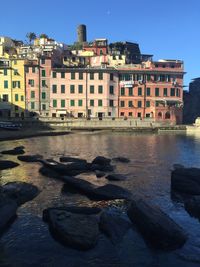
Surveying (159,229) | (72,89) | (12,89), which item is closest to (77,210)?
(159,229)

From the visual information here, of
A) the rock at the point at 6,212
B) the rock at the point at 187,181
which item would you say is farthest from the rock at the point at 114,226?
the rock at the point at 187,181

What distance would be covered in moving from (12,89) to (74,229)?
96312 mm

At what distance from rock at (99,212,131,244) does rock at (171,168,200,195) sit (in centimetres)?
849

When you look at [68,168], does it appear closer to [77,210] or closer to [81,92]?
[77,210]

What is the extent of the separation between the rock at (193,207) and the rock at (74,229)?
6.19 m

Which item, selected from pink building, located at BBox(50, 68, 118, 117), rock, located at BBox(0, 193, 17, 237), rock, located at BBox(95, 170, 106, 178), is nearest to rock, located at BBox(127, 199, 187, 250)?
rock, located at BBox(0, 193, 17, 237)

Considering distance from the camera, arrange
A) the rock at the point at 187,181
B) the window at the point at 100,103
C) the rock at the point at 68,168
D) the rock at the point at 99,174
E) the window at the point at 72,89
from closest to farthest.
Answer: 1. the rock at the point at 187,181
2. the rock at the point at 99,174
3. the rock at the point at 68,168
4. the window at the point at 72,89
5. the window at the point at 100,103

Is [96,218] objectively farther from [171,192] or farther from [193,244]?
[171,192]

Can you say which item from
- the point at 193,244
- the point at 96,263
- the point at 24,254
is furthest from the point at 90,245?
the point at 193,244

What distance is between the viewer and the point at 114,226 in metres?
17.9

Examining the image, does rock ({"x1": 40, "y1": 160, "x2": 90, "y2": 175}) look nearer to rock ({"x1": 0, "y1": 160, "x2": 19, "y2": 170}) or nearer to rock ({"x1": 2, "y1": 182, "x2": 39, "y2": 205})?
rock ({"x1": 0, "y1": 160, "x2": 19, "y2": 170})

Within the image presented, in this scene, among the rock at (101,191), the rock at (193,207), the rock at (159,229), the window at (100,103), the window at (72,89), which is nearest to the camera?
the rock at (159,229)

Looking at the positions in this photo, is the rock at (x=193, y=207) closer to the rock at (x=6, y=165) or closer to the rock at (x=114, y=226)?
the rock at (x=114, y=226)

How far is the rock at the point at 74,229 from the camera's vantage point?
632 inches
